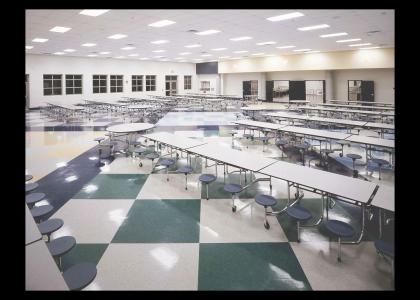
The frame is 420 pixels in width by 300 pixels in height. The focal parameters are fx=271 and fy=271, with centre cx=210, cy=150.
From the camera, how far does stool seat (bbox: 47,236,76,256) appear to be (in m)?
2.33

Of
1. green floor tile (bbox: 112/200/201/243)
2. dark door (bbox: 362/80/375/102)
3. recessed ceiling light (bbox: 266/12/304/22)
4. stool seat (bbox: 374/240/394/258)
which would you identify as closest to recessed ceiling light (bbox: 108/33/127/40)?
recessed ceiling light (bbox: 266/12/304/22)

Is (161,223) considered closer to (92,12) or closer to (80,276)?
(80,276)

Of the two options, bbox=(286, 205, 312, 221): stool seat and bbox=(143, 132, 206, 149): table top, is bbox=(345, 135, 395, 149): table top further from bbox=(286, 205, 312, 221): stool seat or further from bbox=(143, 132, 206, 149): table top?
bbox=(143, 132, 206, 149): table top

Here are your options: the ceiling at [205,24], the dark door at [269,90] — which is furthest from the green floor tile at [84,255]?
the dark door at [269,90]

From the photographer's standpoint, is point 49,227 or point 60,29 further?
point 60,29

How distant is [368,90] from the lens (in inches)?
656

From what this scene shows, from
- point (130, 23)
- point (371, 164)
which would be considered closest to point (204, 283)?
point (371, 164)

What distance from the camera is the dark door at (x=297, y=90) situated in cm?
2009

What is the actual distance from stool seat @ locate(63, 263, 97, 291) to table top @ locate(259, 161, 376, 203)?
233cm

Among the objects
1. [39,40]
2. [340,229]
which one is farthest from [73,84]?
[340,229]

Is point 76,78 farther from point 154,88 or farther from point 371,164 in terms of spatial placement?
point 371,164

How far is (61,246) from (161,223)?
4.78ft

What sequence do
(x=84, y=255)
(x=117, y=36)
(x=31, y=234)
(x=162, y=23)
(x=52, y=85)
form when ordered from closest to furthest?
1. (x=31, y=234)
2. (x=84, y=255)
3. (x=162, y=23)
4. (x=117, y=36)
5. (x=52, y=85)
